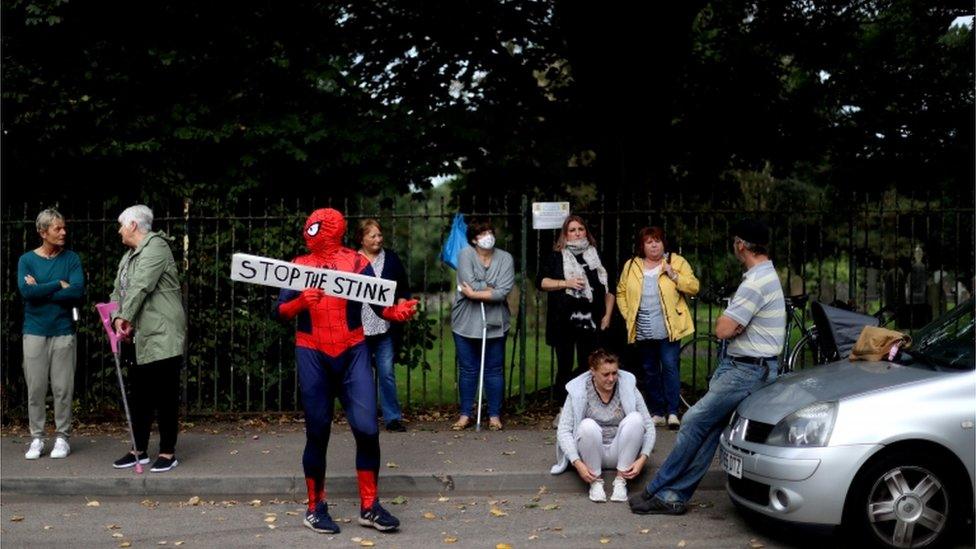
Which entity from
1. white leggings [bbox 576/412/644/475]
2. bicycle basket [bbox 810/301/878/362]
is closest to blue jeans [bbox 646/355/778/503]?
A: white leggings [bbox 576/412/644/475]

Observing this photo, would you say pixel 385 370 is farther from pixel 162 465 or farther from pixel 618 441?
pixel 618 441

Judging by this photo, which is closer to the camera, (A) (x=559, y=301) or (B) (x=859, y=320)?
(B) (x=859, y=320)

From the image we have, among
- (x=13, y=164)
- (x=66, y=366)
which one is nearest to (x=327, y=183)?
(x=13, y=164)

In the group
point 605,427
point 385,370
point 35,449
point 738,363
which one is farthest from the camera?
point 385,370

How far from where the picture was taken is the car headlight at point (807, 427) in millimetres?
6000

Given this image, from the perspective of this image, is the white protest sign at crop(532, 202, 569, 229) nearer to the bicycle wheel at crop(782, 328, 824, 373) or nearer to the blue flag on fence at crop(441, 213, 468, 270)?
the blue flag on fence at crop(441, 213, 468, 270)

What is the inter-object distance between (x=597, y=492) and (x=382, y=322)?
9.51ft

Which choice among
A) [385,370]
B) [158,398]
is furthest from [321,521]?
[385,370]

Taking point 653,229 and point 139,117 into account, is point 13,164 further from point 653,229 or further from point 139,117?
point 653,229

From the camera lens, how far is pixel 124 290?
27.9 feet

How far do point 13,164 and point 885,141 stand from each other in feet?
33.9

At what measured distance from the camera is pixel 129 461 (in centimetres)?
864

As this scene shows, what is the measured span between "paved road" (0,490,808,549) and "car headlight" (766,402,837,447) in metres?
0.68

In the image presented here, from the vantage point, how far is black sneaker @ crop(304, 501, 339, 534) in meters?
6.80
